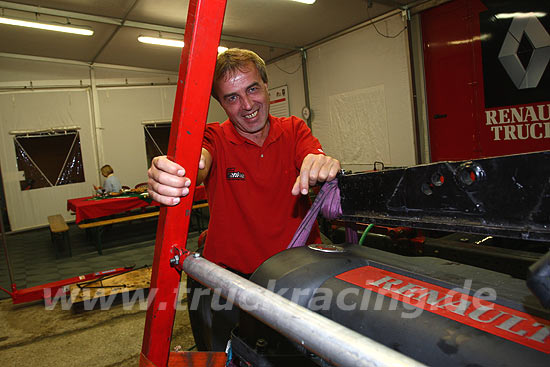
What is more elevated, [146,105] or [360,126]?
[146,105]

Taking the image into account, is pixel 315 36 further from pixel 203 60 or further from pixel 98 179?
pixel 203 60

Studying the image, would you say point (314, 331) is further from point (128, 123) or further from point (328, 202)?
point (128, 123)

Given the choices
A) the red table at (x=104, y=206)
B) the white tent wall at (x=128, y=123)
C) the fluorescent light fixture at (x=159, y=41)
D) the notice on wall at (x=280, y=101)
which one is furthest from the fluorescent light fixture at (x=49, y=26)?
the notice on wall at (x=280, y=101)

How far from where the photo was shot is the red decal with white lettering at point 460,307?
1.80ft

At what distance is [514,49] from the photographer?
5.11 m

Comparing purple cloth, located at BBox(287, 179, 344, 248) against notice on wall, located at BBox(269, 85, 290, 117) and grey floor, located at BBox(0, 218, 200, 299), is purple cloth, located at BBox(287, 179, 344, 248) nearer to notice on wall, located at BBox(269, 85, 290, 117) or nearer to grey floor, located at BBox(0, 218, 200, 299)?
grey floor, located at BBox(0, 218, 200, 299)

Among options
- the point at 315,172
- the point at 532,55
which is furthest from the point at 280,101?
the point at 315,172

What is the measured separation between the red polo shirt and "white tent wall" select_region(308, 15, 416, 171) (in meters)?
5.25

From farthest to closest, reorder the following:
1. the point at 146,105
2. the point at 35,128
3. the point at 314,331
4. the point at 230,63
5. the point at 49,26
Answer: the point at 146,105 < the point at 35,128 < the point at 49,26 < the point at 230,63 < the point at 314,331

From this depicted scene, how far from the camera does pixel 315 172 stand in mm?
960

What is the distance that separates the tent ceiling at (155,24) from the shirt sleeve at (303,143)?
478cm

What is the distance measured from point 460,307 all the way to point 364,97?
22.9 feet

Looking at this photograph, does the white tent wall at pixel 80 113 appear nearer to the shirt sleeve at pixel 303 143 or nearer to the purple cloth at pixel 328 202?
the shirt sleeve at pixel 303 143

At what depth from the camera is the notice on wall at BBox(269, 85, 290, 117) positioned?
9352mm
